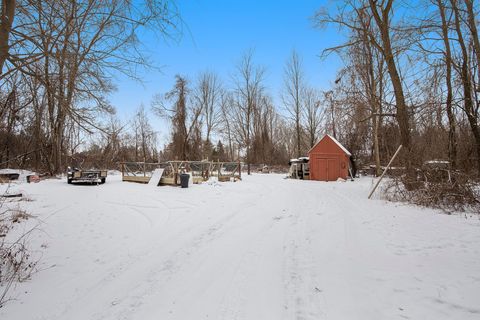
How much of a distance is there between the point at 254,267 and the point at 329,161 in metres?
20.8

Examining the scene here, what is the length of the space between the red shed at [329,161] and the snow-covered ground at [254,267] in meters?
16.0

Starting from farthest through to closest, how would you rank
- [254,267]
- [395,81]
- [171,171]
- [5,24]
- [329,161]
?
[329,161], [171,171], [395,81], [254,267], [5,24]

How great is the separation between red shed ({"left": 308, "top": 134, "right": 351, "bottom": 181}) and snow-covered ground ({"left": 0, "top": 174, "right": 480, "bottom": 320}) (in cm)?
1596

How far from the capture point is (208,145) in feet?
126

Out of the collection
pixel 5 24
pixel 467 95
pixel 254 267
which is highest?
pixel 467 95

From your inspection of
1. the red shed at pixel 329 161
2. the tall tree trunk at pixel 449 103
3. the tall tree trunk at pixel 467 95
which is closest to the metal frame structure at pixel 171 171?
the red shed at pixel 329 161

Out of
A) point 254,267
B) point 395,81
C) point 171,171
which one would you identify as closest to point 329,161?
point 395,81

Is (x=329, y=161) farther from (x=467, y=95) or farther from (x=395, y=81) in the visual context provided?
(x=467, y=95)

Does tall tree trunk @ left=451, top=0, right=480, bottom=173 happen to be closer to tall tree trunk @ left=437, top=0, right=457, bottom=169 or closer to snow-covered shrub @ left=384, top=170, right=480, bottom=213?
tall tree trunk @ left=437, top=0, right=457, bottom=169

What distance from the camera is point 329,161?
2308 cm

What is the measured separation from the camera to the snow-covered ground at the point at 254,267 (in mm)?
2725

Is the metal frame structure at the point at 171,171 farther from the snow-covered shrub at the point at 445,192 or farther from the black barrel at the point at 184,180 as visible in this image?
the snow-covered shrub at the point at 445,192

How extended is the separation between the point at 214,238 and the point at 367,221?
3.75 m

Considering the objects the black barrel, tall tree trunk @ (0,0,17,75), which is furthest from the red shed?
tall tree trunk @ (0,0,17,75)
